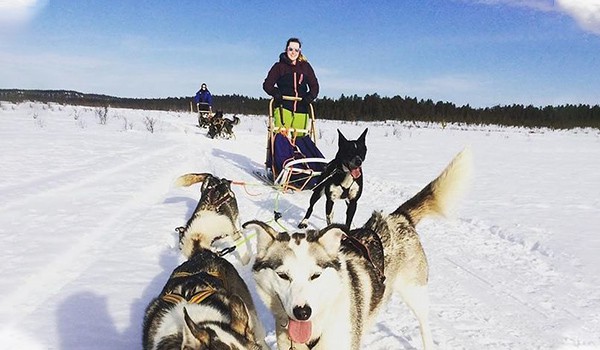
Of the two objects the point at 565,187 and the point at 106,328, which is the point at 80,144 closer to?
the point at 106,328

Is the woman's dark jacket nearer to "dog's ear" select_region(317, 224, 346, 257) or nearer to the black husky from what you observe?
the black husky

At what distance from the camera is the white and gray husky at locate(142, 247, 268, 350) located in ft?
5.00

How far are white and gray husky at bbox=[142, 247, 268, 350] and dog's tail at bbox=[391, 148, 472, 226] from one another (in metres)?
1.16

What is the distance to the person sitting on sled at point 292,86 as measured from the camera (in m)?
7.46

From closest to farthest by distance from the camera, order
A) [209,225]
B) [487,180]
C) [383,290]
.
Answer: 1. [383,290]
2. [209,225]
3. [487,180]

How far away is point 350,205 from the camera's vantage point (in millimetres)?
5176

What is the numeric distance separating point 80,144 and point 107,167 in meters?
3.15

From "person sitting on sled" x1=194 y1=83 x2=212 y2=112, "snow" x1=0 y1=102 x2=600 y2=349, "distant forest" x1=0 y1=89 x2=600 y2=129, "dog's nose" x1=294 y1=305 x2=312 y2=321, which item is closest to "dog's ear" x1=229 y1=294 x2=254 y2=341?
"dog's nose" x1=294 y1=305 x2=312 y2=321

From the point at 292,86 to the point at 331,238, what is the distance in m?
5.68

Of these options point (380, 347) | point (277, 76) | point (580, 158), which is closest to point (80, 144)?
point (277, 76)

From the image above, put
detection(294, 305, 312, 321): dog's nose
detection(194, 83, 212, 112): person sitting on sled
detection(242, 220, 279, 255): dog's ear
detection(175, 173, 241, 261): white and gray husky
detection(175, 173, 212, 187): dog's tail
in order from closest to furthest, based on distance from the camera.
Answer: detection(294, 305, 312, 321): dog's nose → detection(242, 220, 279, 255): dog's ear → detection(175, 173, 241, 261): white and gray husky → detection(175, 173, 212, 187): dog's tail → detection(194, 83, 212, 112): person sitting on sled

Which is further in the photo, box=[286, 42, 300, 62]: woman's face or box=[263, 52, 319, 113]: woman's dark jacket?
box=[263, 52, 319, 113]: woman's dark jacket

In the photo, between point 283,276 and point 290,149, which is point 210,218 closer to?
point 283,276

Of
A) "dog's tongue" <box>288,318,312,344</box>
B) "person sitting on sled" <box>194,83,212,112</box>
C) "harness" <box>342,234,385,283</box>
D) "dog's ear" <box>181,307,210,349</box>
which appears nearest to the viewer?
"dog's ear" <box>181,307,210,349</box>
